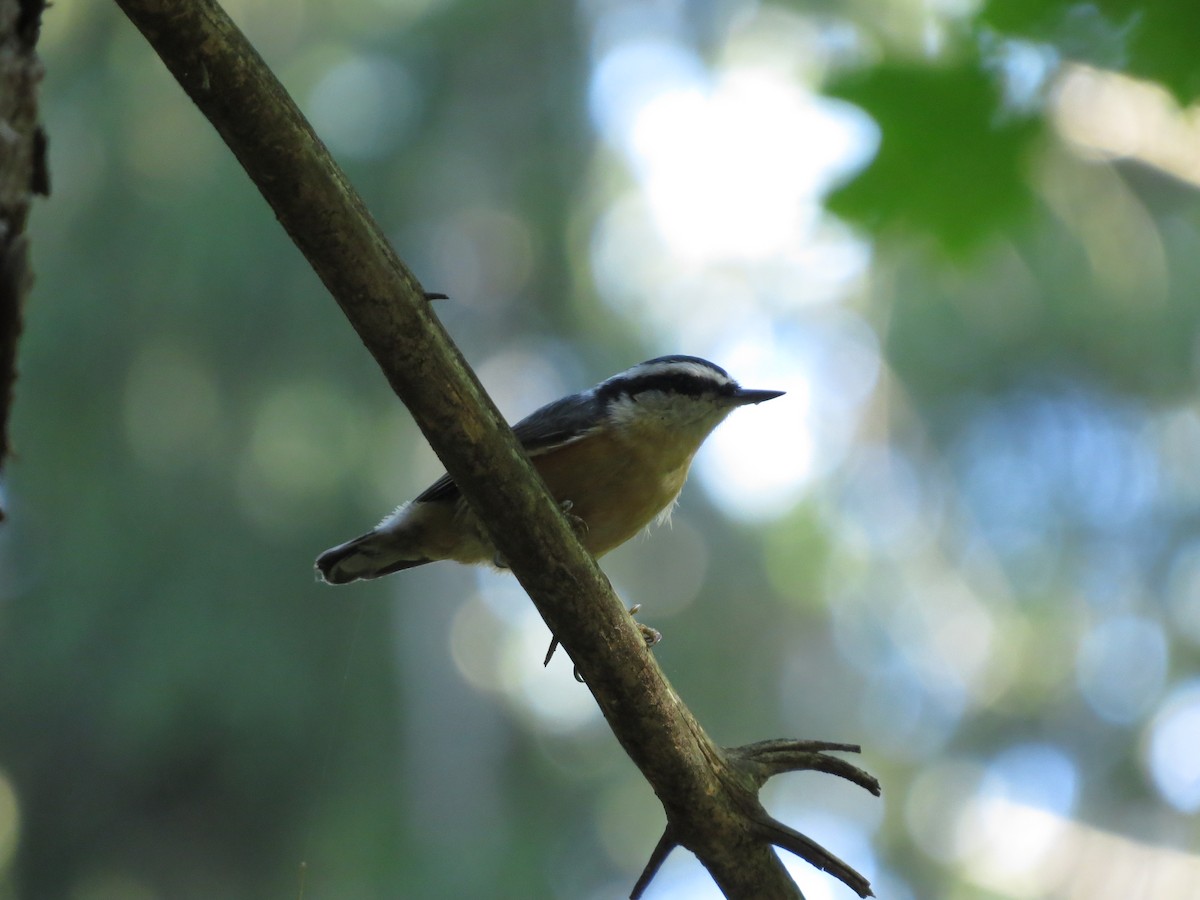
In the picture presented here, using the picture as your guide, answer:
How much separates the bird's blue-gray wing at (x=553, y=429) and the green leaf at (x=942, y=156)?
4.88ft

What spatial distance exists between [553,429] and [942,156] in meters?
1.68

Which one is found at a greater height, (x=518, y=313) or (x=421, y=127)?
(x=421, y=127)

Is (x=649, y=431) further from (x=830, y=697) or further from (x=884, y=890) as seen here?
(x=830, y=697)

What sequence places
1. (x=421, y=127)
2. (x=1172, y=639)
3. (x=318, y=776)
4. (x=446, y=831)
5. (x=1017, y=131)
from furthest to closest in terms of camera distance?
(x=421, y=127) → (x=1172, y=639) → (x=446, y=831) → (x=318, y=776) → (x=1017, y=131)

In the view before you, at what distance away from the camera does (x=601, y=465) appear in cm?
309

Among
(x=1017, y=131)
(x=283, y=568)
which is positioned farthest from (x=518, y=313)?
(x=1017, y=131)

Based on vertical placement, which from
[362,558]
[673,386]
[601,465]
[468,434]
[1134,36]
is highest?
[673,386]

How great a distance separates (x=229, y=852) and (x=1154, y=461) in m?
6.69

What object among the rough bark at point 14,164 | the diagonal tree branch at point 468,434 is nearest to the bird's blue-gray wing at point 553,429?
the diagonal tree branch at point 468,434

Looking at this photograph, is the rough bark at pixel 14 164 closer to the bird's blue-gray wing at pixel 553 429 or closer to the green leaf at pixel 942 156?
Answer: the green leaf at pixel 942 156

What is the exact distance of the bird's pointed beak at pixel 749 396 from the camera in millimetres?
3344

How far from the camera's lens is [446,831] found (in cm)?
663

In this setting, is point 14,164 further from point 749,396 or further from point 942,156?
point 749,396

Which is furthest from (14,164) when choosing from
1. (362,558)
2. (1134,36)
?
(362,558)
